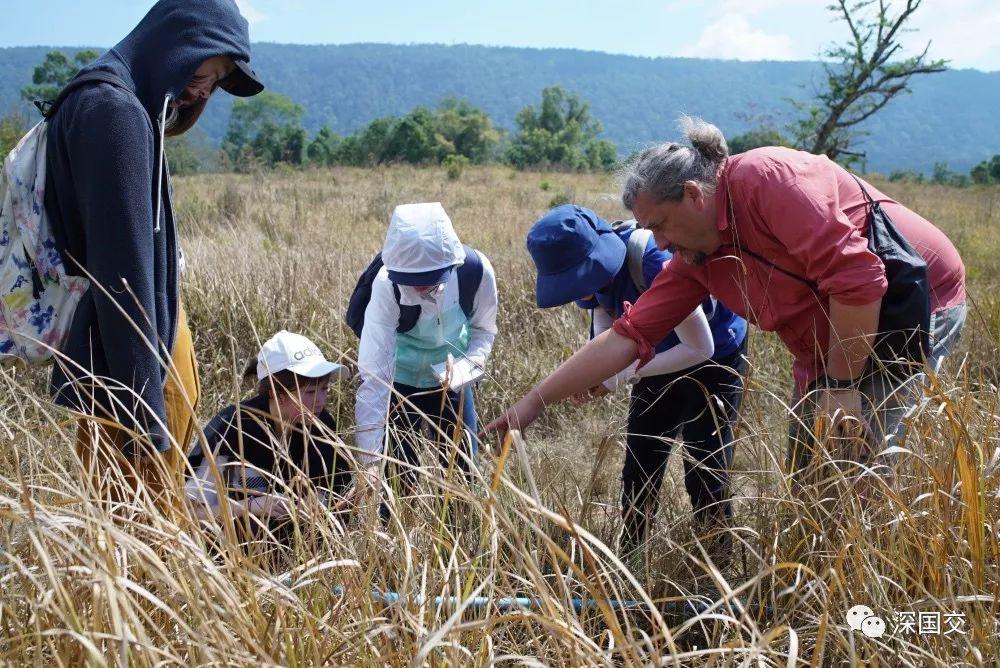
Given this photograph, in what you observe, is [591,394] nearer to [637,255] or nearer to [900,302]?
[637,255]

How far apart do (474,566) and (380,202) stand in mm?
11863

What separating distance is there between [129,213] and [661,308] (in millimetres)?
1266

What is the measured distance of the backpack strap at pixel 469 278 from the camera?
2770mm

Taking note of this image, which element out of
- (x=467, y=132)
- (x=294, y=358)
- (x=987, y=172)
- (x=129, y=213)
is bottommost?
(x=467, y=132)

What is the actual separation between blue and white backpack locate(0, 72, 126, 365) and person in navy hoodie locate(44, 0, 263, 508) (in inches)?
0.9

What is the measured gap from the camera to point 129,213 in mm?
1558

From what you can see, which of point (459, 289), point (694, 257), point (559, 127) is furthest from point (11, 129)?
point (559, 127)

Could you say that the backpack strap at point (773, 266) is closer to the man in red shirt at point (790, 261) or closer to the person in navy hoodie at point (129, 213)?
the man in red shirt at point (790, 261)

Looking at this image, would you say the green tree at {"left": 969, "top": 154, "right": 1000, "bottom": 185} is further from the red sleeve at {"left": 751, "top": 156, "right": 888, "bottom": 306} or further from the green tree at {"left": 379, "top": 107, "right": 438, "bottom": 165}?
the red sleeve at {"left": 751, "top": 156, "right": 888, "bottom": 306}

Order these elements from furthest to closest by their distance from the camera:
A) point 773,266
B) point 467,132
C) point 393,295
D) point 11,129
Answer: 1. point 467,132
2. point 11,129
3. point 393,295
4. point 773,266

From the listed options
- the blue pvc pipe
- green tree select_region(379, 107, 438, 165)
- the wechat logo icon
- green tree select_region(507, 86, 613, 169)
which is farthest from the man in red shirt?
green tree select_region(507, 86, 613, 169)

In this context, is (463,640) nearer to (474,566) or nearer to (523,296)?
(474,566)

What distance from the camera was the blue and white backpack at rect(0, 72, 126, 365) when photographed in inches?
63.5

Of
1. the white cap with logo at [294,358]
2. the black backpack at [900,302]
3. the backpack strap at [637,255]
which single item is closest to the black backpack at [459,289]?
the white cap with logo at [294,358]
